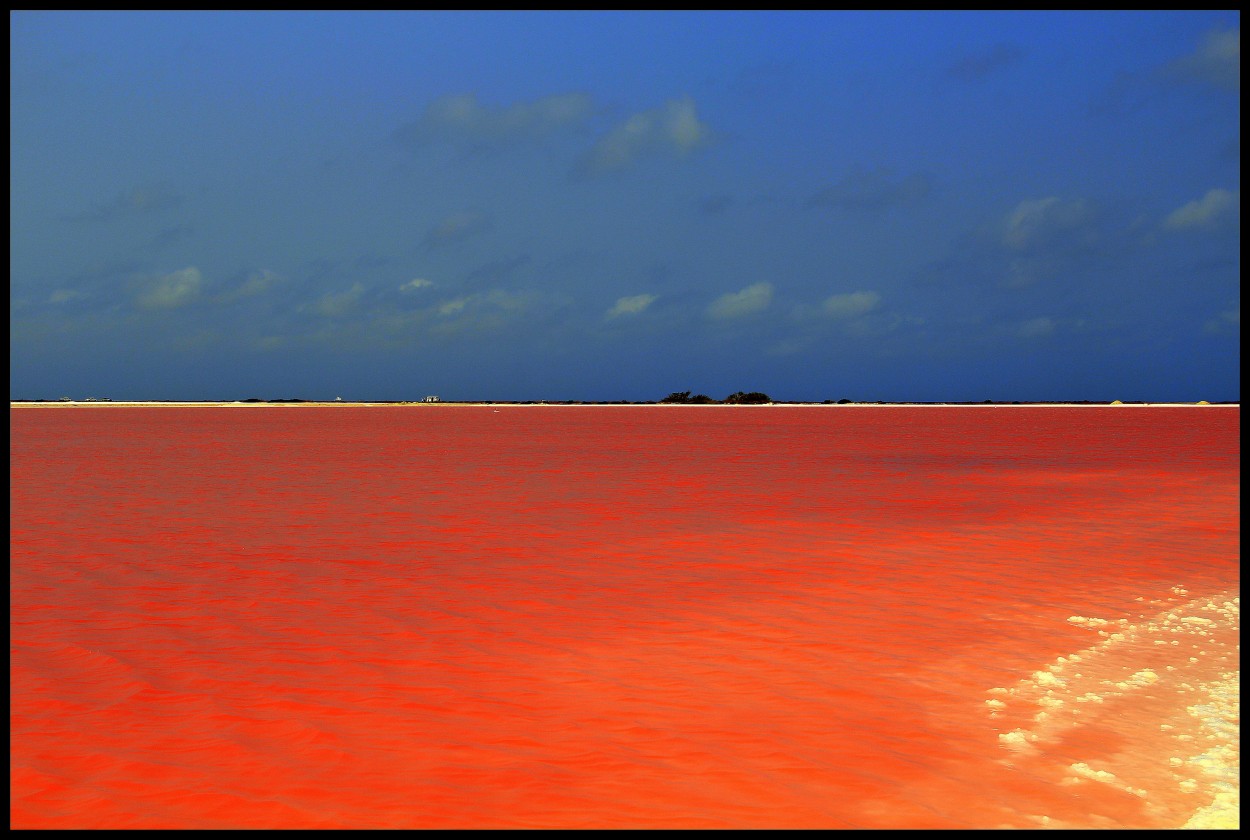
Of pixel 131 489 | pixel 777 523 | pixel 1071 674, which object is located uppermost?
pixel 131 489

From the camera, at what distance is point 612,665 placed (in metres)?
6.77

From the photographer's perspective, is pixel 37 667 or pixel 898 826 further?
pixel 37 667

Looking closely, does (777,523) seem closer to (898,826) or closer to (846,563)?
(846,563)

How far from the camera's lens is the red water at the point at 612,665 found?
464 centimetres

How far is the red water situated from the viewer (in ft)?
15.2

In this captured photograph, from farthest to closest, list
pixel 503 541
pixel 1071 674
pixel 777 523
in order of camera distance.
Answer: pixel 777 523 < pixel 503 541 < pixel 1071 674

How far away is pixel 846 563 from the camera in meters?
10.7

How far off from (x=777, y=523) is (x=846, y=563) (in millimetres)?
3207

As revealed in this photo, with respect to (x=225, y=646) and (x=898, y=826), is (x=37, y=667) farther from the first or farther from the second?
(x=898, y=826)


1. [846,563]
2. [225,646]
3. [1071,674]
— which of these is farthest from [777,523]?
[225,646]

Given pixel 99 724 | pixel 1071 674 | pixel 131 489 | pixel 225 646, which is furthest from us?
pixel 131 489

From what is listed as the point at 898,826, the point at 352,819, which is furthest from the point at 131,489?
the point at 898,826

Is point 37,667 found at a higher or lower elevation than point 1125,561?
lower

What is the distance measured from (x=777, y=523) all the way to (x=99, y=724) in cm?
986
